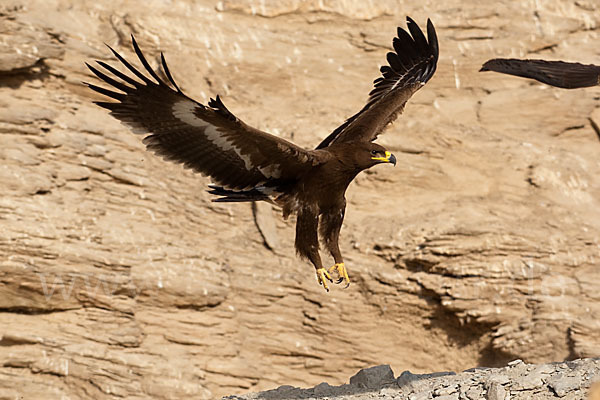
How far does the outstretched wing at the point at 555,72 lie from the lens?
823cm

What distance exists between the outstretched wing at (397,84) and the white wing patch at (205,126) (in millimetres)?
1053

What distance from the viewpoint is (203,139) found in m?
7.77

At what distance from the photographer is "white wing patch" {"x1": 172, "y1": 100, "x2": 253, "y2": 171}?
7.48 meters

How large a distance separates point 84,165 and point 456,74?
6.72m

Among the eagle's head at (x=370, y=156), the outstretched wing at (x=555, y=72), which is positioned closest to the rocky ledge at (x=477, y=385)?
the eagle's head at (x=370, y=156)

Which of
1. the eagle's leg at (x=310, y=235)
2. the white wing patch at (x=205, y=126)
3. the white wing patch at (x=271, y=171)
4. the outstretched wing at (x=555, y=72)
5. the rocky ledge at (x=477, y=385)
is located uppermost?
the outstretched wing at (x=555, y=72)

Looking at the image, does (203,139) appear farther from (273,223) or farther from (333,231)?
(273,223)

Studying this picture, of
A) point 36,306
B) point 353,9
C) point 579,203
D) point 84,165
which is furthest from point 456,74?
point 36,306

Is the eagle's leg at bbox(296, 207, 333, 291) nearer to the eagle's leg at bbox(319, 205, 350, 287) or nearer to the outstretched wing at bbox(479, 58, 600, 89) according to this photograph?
the eagle's leg at bbox(319, 205, 350, 287)

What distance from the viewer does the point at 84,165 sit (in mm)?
12000

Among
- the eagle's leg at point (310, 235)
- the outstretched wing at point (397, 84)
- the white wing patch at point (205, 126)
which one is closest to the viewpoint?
the white wing patch at point (205, 126)

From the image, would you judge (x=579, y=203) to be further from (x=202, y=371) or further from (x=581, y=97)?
(x=202, y=371)

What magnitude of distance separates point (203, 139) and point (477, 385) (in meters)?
3.18

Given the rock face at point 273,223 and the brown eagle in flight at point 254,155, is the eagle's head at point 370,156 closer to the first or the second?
the brown eagle in flight at point 254,155
